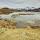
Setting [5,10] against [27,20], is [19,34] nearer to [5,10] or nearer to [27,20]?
[27,20]

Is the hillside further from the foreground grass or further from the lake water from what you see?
the foreground grass

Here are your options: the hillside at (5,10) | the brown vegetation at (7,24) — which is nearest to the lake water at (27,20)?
the brown vegetation at (7,24)

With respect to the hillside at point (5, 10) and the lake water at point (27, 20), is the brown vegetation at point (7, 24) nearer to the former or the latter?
the lake water at point (27, 20)

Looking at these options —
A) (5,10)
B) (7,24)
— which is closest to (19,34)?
(7,24)

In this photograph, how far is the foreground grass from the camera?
0.80m

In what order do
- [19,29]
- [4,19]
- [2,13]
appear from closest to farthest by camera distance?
1. [19,29]
2. [4,19]
3. [2,13]

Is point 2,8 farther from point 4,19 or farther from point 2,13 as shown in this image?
point 4,19

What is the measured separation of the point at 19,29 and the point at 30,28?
0.09 metres

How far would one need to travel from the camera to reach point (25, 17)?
1037 millimetres

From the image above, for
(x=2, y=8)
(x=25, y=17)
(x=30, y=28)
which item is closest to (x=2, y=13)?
(x=2, y=8)

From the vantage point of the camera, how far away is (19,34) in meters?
0.83

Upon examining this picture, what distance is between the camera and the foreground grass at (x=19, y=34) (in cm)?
80

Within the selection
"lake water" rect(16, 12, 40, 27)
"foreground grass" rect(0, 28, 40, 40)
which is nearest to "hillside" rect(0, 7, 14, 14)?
"lake water" rect(16, 12, 40, 27)

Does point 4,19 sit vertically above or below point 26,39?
above
